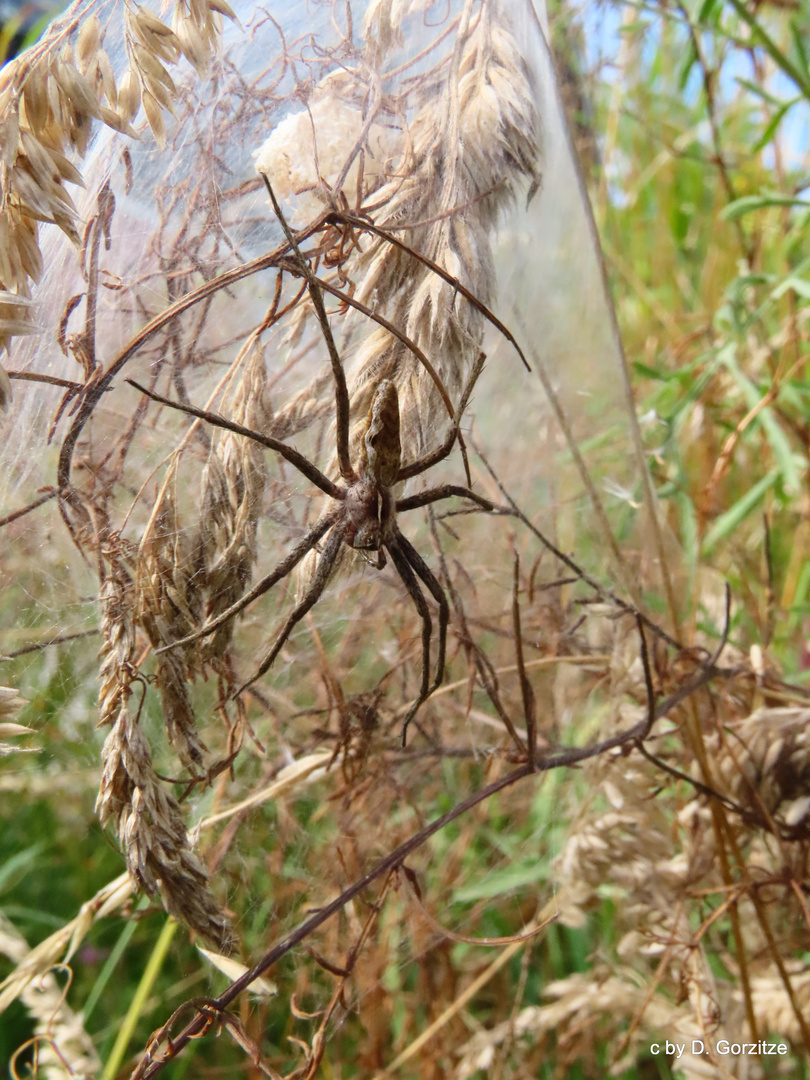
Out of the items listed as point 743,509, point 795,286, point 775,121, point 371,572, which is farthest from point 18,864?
point 775,121

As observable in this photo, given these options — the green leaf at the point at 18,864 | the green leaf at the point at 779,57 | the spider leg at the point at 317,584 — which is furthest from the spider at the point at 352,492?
the green leaf at the point at 18,864

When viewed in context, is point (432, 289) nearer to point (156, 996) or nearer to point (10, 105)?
point (10, 105)

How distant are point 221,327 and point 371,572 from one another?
0.77 feet

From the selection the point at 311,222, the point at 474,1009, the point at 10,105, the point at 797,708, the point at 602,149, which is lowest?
the point at 474,1009

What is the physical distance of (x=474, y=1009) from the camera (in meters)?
1.12

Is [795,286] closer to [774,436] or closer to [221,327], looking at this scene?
[774,436]

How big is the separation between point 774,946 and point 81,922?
2.09 ft

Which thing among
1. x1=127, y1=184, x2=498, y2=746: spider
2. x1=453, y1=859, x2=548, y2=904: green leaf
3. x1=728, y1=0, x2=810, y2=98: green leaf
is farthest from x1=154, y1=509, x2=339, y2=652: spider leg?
x1=728, y1=0, x2=810, y2=98: green leaf

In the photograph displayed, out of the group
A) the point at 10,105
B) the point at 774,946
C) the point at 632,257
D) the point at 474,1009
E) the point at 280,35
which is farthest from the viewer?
the point at 632,257

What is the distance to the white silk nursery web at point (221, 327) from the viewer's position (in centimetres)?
53

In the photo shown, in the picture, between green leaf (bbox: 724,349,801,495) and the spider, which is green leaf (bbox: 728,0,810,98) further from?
the spider

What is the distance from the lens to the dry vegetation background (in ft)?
1.81

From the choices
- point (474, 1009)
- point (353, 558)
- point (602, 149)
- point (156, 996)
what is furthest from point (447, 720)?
point (602, 149)

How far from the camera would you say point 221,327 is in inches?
24.3
